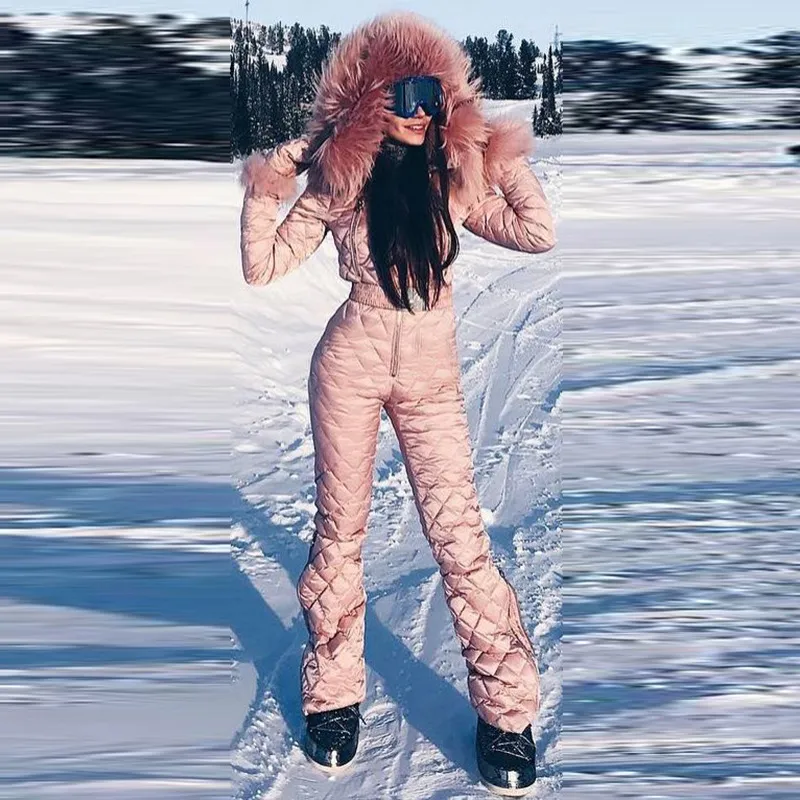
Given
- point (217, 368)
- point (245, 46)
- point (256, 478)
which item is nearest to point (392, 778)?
point (256, 478)

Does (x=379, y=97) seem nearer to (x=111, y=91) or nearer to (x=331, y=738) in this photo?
(x=331, y=738)

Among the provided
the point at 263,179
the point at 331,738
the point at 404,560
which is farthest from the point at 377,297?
the point at 404,560

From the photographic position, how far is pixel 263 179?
7.60ft

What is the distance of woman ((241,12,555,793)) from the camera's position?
89.2 inches

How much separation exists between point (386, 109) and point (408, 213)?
27 cm

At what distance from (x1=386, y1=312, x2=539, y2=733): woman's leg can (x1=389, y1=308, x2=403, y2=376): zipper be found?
0.21 ft

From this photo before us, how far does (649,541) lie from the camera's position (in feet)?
12.4

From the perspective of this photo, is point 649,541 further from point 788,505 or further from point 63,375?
point 63,375

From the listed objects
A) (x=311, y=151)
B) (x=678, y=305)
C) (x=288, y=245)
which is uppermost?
(x=311, y=151)

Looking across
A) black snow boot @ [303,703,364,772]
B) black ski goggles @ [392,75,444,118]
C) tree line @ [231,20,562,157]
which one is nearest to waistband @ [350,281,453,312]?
black ski goggles @ [392,75,444,118]

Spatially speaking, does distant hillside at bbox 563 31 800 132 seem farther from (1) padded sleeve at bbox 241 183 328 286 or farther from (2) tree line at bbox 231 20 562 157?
(1) padded sleeve at bbox 241 183 328 286

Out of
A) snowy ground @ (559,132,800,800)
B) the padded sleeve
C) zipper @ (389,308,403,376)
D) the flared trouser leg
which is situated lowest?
snowy ground @ (559,132,800,800)

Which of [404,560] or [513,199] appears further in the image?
[404,560]

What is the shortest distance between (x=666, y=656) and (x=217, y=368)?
3.22 metres
